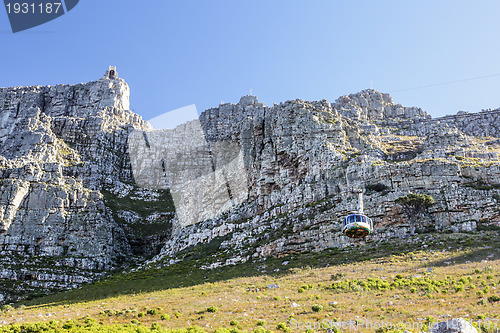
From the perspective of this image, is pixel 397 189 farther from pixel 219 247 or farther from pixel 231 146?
pixel 231 146

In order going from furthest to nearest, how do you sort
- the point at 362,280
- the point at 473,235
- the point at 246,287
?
the point at 473,235 < the point at 246,287 < the point at 362,280

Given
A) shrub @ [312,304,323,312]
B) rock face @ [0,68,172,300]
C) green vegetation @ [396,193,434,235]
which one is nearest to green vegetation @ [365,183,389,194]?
green vegetation @ [396,193,434,235]

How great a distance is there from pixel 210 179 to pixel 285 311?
88295mm

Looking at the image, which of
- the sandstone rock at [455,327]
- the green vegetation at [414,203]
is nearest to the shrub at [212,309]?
the sandstone rock at [455,327]

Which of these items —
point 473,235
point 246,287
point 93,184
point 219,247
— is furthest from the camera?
point 93,184

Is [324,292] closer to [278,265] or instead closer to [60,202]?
[278,265]

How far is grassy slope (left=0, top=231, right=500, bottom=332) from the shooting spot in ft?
101

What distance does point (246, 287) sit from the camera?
46250mm

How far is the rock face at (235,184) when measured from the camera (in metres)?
70.3

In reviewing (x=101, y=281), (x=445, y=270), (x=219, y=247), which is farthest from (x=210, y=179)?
(x=445, y=270)

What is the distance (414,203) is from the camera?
64.6m

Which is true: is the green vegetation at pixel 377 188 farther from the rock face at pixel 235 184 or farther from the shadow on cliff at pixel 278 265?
the shadow on cliff at pixel 278 265

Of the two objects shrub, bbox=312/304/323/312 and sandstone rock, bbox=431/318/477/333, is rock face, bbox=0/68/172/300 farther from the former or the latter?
sandstone rock, bbox=431/318/477/333

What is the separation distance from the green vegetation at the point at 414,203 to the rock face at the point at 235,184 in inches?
77.4
